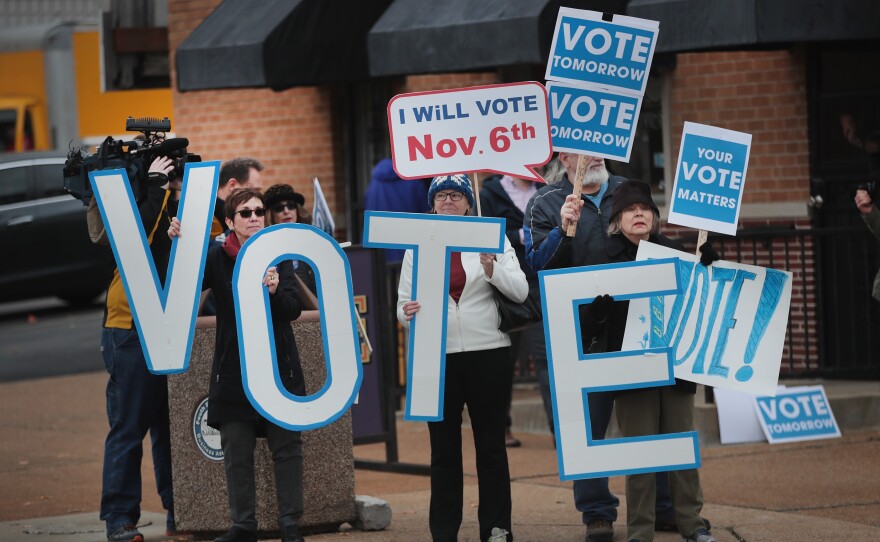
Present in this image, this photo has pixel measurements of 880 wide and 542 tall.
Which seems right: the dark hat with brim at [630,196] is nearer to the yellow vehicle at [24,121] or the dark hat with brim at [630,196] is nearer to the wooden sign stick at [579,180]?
the wooden sign stick at [579,180]

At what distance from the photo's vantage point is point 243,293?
22.4 ft

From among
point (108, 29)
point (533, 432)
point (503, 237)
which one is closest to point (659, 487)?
point (503, 237)

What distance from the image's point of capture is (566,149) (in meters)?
6.91

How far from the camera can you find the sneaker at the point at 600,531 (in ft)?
23.9

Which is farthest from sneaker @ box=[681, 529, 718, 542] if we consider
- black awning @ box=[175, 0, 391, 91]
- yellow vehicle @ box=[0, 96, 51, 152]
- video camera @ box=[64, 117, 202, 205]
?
yellow vehicle @ box=[0, 96, 51, 152]

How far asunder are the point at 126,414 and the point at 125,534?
594 mm

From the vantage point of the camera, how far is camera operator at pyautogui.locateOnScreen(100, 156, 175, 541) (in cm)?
734

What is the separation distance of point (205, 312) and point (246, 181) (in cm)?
71

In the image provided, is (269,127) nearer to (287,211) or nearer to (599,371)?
(287,211)

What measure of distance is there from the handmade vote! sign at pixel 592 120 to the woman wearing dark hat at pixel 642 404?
0.20 meters

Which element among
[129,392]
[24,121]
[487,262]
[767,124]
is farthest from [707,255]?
[24,121]

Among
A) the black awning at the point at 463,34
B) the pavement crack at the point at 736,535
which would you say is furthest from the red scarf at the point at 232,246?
the black awning at the point at 463,34

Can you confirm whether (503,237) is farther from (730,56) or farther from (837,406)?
(730,56)

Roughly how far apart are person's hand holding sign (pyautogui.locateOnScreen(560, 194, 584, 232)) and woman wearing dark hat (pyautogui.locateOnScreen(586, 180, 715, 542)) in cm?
32
